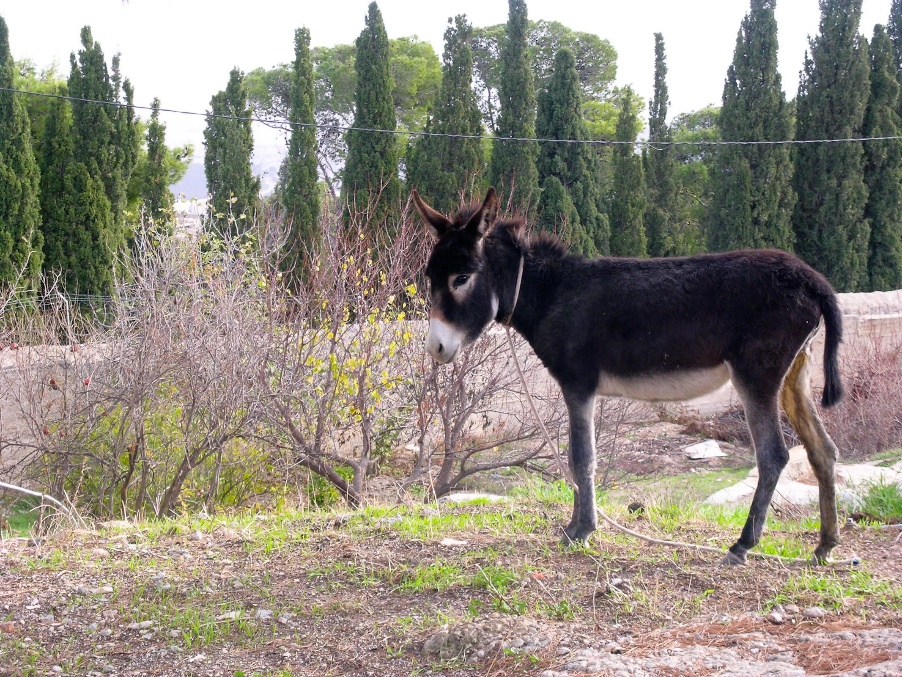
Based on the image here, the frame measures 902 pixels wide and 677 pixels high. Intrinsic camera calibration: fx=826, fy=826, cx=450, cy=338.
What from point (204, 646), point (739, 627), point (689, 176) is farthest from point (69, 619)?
point (689, 176)

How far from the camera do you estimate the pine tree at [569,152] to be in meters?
25.3

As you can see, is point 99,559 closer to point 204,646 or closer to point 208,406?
point 204,646

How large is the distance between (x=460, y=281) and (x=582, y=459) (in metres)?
1.32

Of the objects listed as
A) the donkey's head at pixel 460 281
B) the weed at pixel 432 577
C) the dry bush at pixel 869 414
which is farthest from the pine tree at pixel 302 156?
the weed at pixel 432 577

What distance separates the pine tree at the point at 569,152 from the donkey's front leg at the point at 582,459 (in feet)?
67.2

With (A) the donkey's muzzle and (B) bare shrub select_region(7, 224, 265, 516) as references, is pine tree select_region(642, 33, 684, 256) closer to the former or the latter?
(B) bare shrub select_region(7, 224, 265, 516)

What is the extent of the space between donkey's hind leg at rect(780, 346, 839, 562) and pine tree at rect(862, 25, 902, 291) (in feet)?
83.6

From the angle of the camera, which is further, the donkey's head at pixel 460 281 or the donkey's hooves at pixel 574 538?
the donkey's hooves at pixel 574 538

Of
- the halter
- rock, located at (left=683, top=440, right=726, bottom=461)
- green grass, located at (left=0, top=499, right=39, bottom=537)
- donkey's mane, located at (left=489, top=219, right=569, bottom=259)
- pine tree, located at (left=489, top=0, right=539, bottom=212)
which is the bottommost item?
rock, located at (left=683, top=440, right=726, bottom=461)

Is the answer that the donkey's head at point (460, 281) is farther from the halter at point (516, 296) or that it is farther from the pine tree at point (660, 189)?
the pine tree at point (660, 189)

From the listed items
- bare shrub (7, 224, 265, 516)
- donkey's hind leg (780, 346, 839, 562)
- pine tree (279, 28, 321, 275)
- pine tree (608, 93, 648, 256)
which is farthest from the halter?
pine tree (608, 93, 648, 256)

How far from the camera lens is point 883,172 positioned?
27.5 meters

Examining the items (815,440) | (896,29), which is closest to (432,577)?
(815,440)

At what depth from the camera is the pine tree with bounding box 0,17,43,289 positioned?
2112cm
